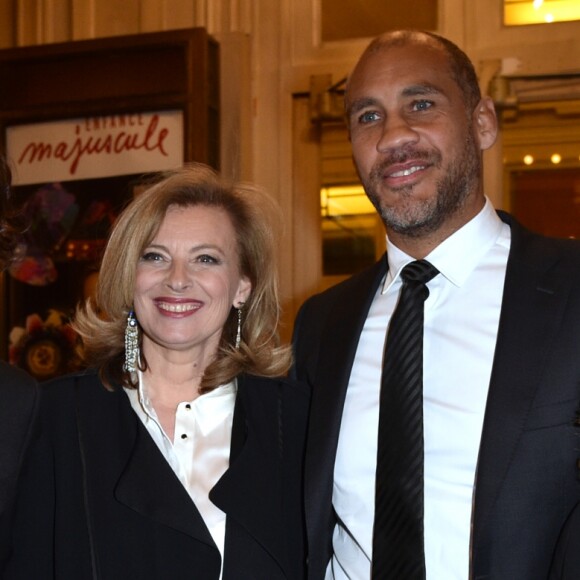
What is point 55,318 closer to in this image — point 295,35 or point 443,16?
point 295,35

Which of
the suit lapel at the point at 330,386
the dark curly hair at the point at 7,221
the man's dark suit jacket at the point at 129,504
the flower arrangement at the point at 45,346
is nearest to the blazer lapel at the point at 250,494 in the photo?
the man's dark suit jacket at the point at 129,504

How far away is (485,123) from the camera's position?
2391 millimetres

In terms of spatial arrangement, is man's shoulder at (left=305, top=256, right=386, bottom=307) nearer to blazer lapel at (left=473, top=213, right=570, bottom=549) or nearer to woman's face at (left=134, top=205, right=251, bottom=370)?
woman's face at (left=134, top=205, right=251, bottom=370)

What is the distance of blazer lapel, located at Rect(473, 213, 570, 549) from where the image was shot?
1.92 m

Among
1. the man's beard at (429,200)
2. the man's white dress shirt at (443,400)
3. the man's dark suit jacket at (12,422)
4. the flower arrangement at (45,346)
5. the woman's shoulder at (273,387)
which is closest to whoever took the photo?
the man's dark suit jacket at (12,422)

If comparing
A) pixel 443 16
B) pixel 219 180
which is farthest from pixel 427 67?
pixel 443 16

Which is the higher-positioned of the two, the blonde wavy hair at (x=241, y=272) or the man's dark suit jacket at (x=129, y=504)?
the blonde wavy hair at (x=241, y=272)

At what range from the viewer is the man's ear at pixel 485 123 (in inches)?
93.7

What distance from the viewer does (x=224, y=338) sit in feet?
8.50

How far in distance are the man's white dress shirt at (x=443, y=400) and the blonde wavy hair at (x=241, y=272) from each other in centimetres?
34

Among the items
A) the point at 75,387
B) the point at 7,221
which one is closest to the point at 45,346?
the point at 75,387

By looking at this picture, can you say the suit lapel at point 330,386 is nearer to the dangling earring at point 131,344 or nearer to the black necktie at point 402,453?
the black necktie at point 402,453

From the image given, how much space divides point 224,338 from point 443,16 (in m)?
1.66

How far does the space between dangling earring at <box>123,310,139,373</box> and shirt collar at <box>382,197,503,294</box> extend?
694 mm
